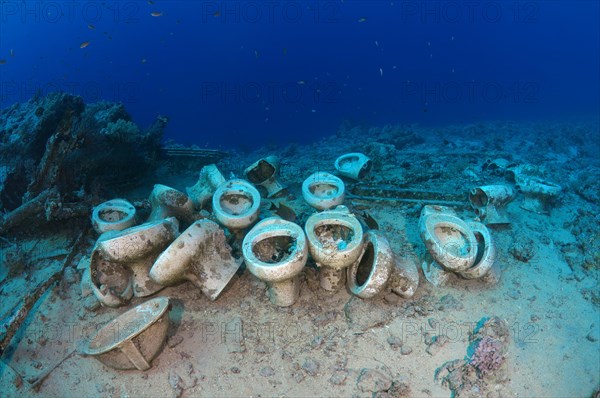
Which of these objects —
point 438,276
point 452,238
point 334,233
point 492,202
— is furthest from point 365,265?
point 492,202

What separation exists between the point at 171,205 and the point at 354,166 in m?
3.40

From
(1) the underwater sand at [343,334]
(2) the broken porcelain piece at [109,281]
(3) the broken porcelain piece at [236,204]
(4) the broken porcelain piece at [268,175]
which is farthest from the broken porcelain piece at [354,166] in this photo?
(2) the broken porcelain piece at [109,281]

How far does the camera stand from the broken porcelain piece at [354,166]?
274 inches

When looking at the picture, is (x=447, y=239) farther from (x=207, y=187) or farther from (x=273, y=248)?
(x=207, y=187)

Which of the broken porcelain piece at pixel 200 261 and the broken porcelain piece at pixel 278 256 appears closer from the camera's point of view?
the broken porcelain piece at pixel 278 256

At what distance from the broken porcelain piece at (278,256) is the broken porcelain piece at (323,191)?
0.98 m

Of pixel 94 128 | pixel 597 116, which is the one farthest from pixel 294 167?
pixel 597 116

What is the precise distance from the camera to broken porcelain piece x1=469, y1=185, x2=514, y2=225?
5.57 meters

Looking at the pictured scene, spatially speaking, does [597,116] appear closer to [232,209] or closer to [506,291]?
[506,291]

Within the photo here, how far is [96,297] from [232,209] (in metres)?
2.03

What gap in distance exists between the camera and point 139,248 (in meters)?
4.20

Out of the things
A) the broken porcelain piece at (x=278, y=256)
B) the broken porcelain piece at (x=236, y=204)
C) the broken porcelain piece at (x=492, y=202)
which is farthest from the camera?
the broken porcelain piece at (x=492, y=202)

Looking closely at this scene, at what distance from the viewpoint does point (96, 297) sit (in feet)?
15.2

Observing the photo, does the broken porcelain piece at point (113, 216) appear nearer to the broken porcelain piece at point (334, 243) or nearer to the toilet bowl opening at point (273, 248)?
the toilet bowl opening at point (273, 248)
